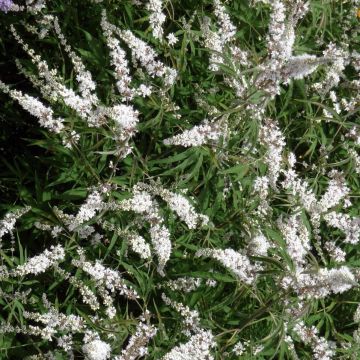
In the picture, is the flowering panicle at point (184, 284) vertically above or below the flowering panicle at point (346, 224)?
below

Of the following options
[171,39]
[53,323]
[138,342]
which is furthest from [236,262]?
[171,39]

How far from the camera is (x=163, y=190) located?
2357mm

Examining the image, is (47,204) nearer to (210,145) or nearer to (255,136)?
(210,145)

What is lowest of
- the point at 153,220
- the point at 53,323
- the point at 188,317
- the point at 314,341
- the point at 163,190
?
the point at 314,341

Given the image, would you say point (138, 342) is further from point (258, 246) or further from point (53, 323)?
point (258, 246)

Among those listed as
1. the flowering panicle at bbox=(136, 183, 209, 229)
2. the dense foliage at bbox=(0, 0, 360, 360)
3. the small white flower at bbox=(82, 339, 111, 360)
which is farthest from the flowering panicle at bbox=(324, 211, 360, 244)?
the small white flower at bbox=(82, 339, 111, 360)

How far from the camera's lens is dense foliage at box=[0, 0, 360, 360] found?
90.5 inches

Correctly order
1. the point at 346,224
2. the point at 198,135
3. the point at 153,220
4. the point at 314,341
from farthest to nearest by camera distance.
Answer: the point at 346,224
the point at 314,341
the point at 153,220
the point at 198,135

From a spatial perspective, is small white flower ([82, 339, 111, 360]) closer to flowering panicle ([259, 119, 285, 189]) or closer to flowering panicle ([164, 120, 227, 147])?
flowering panicle ([164, 120, 227, 147])

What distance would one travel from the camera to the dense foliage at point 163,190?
90.5 inches

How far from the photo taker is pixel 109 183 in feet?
7.79

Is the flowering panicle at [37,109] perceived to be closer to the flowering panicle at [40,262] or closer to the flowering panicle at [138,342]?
the flowering panicle at [40,262]

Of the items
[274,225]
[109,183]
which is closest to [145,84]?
[109,183]

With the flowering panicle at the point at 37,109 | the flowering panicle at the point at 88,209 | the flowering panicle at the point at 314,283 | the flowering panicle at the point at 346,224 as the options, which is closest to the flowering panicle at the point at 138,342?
the flowering panicle at the point at 88,209
